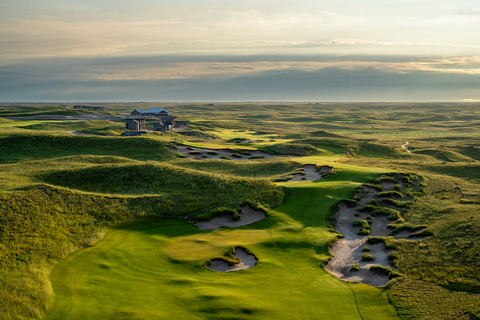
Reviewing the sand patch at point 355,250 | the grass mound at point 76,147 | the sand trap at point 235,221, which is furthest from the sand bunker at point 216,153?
the sand patch at point 355,250

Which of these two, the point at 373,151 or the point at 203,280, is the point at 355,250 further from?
the point at 373,151

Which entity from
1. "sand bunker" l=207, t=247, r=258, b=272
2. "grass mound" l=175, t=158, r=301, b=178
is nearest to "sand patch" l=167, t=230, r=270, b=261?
"sand bunker" l=207, t=247, r=258, b=272

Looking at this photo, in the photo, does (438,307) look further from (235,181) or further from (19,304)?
(235,181)

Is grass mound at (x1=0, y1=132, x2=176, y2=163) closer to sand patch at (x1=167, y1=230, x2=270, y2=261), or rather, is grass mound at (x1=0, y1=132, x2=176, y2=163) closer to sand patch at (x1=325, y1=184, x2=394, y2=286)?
sand patch at (x1=167, y1=230, x2=270, y2=261)

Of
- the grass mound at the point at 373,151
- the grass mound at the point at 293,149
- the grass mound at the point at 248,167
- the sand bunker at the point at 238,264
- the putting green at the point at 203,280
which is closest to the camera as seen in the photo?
the putting green at the point at 203,280

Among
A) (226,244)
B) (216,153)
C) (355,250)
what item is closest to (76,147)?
(216,153)

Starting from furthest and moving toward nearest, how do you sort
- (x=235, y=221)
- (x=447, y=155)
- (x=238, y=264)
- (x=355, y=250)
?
(x=447, y=155) < (x=235, y=221) < (x=355, y=250) < (x=238, y=264)

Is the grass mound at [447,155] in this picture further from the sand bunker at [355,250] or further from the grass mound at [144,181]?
the grass mound at [144,181]
